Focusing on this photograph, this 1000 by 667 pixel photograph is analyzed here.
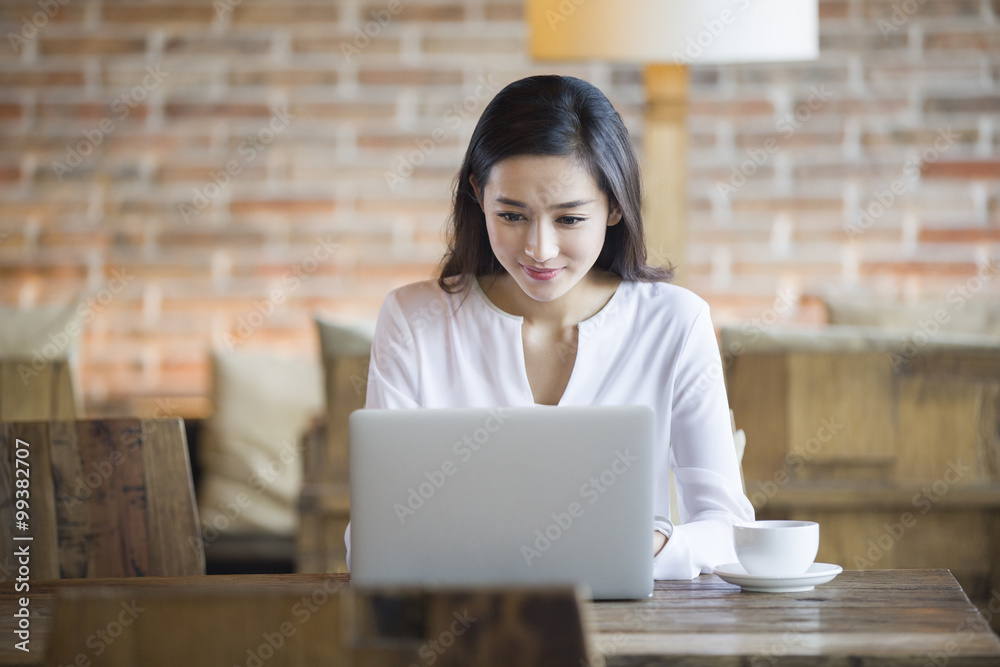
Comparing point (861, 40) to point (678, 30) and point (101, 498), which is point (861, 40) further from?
point (101, 498)

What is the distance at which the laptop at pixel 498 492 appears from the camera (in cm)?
90

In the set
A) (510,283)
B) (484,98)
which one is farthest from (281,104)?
(510,283)

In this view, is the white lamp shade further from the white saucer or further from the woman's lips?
the white saucer

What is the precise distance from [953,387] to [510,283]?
1.04 m

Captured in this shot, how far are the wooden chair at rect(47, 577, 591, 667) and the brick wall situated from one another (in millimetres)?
2528

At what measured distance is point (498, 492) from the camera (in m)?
0.90

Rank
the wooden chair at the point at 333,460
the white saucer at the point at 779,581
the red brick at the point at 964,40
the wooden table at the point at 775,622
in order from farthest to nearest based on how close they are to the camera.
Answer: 1. the red brick at the point at 964,40
2. the wooden chair at the point at 333,460
3. the white saucer at the point at 779,581
4. the wooden table at the point at 775,622

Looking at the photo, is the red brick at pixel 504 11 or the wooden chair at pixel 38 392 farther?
the red brick at pixel 504 11

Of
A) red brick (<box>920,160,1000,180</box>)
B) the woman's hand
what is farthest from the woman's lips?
red brick (<box>920,160,1000,180</box>)

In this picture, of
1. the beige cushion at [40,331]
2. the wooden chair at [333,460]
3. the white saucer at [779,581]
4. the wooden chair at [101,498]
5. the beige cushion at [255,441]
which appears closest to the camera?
the white saucer at [779,581]

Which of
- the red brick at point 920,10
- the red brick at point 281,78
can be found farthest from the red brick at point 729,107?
the red brick at point 281,78

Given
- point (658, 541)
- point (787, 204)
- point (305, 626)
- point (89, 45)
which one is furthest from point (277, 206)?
point (305, 626)

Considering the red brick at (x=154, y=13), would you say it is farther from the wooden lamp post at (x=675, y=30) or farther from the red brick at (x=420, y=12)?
the wooden lamp post at (x=675, y=30)

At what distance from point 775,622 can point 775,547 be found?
0.48ft
